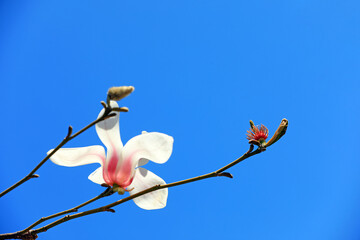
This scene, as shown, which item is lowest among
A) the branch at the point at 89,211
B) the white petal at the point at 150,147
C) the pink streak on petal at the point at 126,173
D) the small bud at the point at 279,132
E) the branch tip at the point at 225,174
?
the branch at the point at 89,211

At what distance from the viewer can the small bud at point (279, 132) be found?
44 cm

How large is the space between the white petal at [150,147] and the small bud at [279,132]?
0.14 meters

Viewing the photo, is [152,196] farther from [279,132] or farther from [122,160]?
[279,132]

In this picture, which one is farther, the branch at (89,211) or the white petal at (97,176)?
the white petal at (97,176)

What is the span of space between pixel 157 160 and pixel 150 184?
54 mm

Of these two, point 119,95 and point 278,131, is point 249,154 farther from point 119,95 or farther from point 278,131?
point 119,95

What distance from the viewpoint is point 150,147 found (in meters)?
0.47

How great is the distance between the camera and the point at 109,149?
504 mm

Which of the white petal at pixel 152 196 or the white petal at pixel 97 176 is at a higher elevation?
the white petal at pixel 97 176

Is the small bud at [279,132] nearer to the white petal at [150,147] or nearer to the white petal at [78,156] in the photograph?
the white petal at [150,147]

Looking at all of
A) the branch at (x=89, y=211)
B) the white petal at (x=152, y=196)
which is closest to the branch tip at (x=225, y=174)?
the branch at (x=89, y=211)

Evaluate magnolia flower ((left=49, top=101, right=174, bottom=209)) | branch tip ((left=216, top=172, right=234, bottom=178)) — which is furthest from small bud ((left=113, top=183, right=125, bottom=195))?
branch tip ((left=216, top=172, right=234, bottom=178))

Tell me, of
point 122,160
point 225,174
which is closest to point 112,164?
point 122,160

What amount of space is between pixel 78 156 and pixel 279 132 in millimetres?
289
